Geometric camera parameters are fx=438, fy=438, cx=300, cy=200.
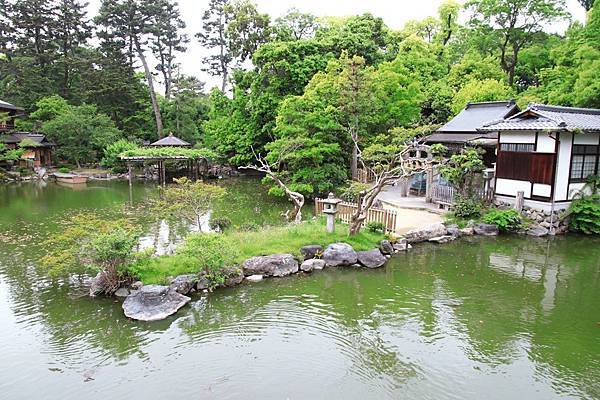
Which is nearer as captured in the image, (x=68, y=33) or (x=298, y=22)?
(x=298, y=22)

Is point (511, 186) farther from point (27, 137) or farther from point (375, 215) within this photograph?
point (27, 137)

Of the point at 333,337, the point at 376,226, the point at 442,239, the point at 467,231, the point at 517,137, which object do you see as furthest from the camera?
the point at 517,137

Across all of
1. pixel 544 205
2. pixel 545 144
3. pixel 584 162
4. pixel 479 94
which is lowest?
pixel 544 205

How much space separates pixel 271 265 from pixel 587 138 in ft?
44.0

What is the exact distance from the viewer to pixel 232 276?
36.6ft

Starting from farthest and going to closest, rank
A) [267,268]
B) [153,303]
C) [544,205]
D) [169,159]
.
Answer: [169,159] → [544,205] → [267,268] → [153,303]

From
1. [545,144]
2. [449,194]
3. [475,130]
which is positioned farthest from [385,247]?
[475,130]

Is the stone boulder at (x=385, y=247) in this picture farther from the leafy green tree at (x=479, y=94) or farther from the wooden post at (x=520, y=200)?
the leafy green tree at (x=479, y=94)

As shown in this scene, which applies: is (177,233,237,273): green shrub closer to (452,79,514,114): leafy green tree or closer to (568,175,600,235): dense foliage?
(568,175,600,235): dense foliage

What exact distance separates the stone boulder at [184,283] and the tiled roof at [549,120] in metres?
13.2

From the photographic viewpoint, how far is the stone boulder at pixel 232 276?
11.0 meters

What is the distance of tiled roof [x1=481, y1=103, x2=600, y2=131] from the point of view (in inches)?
616

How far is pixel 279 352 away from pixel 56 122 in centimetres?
3337

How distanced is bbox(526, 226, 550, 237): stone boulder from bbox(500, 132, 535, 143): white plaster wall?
3.38m
